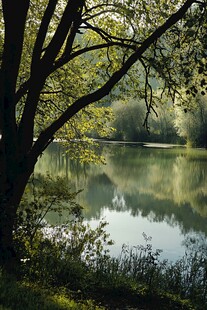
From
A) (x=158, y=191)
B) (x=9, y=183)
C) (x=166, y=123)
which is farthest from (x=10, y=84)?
(x=166, y=123)

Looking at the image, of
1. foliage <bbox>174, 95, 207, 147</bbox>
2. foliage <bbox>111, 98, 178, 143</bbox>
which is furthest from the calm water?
foliage <bbox>111, 98, 178, 143</bbox>

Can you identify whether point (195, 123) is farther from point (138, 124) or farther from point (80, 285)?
point (80, 285)

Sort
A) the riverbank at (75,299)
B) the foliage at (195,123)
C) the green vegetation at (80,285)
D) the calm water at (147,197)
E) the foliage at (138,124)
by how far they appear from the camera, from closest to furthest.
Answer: the riverbank at (75,299) → the green vegetation at (80,285) → the calm water at (147,197) → the foliage at (195,123) → the foliage at (138,124)

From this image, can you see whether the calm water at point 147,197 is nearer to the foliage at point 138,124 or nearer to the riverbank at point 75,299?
the riverbank at point 75,299

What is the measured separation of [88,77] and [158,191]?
17051mm

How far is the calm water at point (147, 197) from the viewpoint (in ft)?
56.4

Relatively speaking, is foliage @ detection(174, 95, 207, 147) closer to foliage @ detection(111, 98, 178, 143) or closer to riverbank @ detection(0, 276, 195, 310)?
foliage @ detection(111, 98, 178, 143)

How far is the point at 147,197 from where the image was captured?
2680 centimetres

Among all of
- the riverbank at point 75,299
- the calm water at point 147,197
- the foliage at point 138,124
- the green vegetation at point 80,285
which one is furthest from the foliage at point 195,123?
the riverbank at point 75,299

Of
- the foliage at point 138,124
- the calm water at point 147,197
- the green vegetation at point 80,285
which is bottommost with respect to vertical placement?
the calm water at point 147,197

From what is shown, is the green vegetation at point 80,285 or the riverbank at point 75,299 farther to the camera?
the green vegetation at point 80,285

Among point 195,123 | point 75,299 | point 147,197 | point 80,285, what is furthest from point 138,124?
point 75,299

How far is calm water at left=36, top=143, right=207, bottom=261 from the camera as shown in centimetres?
1720

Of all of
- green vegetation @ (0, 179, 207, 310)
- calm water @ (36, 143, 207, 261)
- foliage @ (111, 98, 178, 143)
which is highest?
foliage @ (111, 98, 178, 143)
